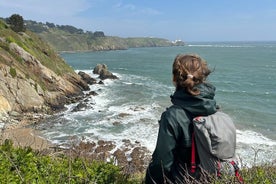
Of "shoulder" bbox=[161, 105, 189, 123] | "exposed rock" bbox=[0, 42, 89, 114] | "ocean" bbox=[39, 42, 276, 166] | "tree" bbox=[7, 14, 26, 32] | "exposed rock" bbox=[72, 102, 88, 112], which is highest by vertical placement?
"tree" bbox=[7, 14, 26, 32]

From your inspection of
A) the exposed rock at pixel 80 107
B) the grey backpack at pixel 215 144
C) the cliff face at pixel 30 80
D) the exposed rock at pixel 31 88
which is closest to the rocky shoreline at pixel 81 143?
the exposed rock at pixel 80 107

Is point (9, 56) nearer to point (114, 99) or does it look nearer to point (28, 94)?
point (28, 94)

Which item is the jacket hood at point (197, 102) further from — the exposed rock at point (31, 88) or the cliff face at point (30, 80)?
the exposed rock at point (31, 88)

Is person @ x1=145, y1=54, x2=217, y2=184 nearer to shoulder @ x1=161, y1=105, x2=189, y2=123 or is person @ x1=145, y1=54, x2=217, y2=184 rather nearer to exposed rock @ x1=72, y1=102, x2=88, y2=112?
shoulder @ x1=161, y1=105, x2=189, y2=123

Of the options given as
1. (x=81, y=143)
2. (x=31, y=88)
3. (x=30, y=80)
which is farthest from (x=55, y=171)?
(x=30, y=80)

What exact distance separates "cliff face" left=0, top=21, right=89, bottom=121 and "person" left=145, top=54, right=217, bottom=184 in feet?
72.0

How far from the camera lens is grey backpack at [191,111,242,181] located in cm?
314

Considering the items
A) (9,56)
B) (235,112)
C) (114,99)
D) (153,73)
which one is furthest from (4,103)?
(153,73)

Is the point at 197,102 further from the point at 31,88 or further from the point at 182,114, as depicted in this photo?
the point at 31,88

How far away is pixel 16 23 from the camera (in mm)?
45844

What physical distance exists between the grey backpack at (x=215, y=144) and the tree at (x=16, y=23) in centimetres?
4630

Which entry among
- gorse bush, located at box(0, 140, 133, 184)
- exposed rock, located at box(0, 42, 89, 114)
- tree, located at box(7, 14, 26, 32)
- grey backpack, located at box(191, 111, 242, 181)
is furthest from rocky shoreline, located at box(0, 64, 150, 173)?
tree, located at box(7, 14, 26, 32)

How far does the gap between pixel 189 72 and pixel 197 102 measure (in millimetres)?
315

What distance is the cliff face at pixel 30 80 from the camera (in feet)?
91.5
